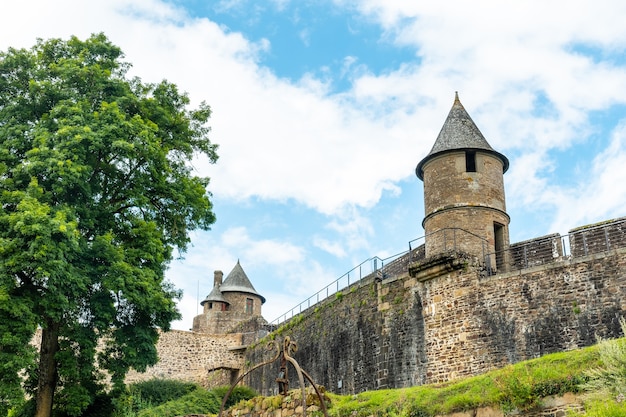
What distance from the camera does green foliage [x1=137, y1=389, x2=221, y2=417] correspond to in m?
24.2

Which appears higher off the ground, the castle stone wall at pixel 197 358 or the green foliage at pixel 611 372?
the castle stone wall at pixel 197 358

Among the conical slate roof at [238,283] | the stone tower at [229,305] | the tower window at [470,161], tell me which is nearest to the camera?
the tower window at [470,161]

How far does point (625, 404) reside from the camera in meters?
9.84

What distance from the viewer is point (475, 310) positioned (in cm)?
1969

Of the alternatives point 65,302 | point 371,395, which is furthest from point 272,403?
point 65,302

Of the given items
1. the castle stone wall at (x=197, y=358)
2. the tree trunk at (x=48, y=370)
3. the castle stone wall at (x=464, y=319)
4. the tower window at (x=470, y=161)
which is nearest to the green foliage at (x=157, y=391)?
the castle stone wall at (x=197, y=358)

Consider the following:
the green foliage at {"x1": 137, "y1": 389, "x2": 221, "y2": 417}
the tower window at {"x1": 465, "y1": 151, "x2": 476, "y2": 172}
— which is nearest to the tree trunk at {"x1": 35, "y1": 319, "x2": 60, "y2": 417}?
the green foliage at {"x1": 137, "y1": 389, "x2": 221, "y2": 417}

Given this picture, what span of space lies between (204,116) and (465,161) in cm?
868

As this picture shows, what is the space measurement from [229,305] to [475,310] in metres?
28.5

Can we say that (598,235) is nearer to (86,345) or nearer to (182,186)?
(182,186)

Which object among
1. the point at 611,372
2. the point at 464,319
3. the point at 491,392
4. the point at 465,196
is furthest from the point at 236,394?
the point at 611,372

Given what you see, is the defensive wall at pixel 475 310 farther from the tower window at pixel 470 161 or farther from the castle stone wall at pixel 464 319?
the tower window at pixel 470 161

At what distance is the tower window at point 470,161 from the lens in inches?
888

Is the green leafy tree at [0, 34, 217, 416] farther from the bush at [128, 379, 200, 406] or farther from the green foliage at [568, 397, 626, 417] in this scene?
the green foliage at [568, 397, 626, 417]
